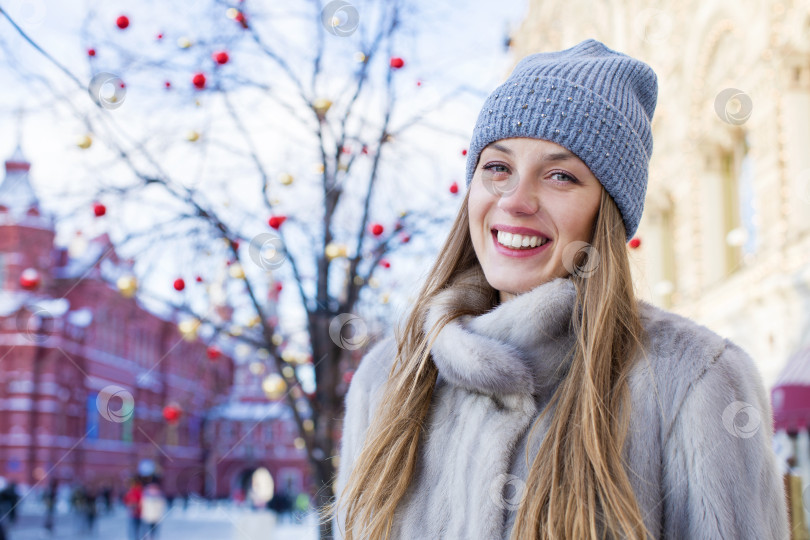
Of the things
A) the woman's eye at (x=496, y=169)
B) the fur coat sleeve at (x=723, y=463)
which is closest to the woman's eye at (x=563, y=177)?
the woman's eye at (x=496, y=169)

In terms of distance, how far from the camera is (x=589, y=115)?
5.38 feet

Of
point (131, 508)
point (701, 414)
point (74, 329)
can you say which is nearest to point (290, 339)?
point (701, 414)

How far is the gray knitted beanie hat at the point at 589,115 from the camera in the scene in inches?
64.3

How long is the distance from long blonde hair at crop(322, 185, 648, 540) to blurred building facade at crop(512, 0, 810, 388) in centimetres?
588

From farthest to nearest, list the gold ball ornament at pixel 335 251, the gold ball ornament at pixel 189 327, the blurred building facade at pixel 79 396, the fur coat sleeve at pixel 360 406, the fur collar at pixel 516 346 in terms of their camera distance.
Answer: the blurred building facade at pixel 79 396
the gold ball ornament at pixel 189 327
the gold ball ornament at pixel 335 251
the fur coat sleeve at pixel 360 406
the fur collar at pixel 516 346

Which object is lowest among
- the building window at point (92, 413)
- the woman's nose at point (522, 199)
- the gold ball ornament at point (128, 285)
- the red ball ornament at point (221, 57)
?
the building window at point (92, 413)

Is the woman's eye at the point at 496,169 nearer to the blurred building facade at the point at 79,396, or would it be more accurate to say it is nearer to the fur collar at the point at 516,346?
the fur collar at the point at 516,346

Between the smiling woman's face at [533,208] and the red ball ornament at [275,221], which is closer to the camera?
the smiling woman's face at [533,208]

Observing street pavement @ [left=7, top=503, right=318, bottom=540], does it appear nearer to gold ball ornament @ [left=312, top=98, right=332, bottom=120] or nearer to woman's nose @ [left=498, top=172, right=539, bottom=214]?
gold ball ornament @ [left=312, top=98, right=332, bottom=120]

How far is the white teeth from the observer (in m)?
1.66

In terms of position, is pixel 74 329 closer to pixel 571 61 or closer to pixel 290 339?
pixel 290 339

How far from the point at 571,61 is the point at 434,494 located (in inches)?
39.4

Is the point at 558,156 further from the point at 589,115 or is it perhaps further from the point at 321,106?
the point at 321,106

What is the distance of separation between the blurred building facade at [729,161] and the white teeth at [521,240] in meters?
5.86
